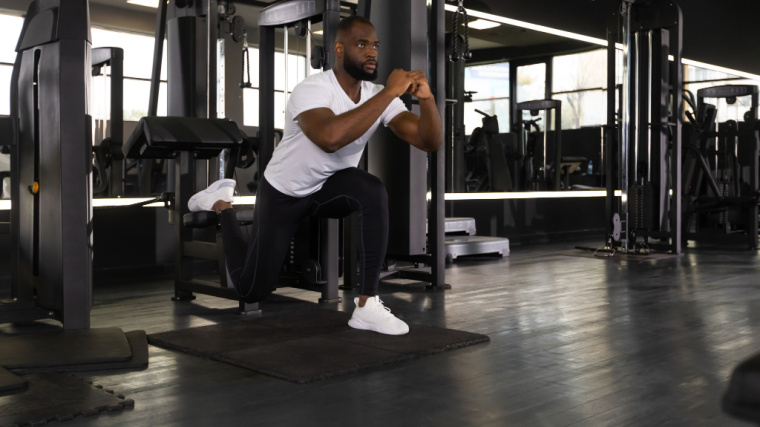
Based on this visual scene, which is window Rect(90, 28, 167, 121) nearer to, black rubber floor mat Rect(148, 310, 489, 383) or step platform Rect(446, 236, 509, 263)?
step platform Rect(446, 236, 509, 263)

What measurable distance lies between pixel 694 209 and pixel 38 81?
18.6 ft

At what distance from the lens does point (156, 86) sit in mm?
4723

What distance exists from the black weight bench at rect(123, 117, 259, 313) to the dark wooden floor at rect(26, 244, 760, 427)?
0.13 meters

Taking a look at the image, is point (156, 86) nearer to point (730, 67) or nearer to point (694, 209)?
point (694, 209)

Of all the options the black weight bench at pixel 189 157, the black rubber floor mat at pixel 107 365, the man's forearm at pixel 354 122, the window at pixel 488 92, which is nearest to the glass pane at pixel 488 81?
the window at pixel 488 92

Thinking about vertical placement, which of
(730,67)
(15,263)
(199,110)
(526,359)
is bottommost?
(526,359)

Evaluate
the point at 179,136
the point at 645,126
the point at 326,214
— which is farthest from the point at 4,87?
the point at 326,214

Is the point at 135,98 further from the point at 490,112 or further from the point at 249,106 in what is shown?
the point at 490,112

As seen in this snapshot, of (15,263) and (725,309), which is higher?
(15,263)

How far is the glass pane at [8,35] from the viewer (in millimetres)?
8430

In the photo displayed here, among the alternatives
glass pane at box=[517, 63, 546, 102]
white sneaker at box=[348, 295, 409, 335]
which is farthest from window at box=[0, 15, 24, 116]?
glass pane at box=[517, 63, 546, 102]

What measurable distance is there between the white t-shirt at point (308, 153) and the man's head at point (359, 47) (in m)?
0.10

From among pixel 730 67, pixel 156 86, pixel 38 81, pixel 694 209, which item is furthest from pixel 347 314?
pixel 730 67

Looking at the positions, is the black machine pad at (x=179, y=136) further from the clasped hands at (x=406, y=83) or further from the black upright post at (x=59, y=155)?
the clasped hands at (x=406, y=83)
